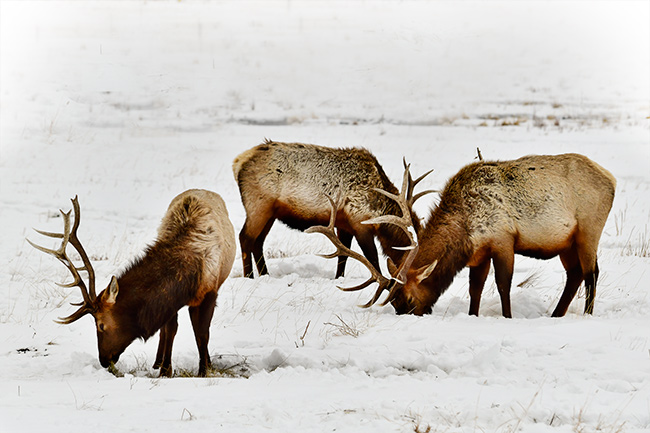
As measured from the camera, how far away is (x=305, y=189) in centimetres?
925

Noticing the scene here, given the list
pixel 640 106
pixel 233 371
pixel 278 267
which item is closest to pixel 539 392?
pixel 233 371

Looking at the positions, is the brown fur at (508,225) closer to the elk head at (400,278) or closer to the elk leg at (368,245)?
the elk head at (400,278)

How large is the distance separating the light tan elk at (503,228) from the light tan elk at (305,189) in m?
1.53

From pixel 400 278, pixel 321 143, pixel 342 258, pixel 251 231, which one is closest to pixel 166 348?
pixel 400 278

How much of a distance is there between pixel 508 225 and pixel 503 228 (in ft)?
0.25

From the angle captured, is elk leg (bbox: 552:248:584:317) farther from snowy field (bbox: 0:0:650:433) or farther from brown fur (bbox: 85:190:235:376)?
brown fur (bbox: 85:190:235:376)

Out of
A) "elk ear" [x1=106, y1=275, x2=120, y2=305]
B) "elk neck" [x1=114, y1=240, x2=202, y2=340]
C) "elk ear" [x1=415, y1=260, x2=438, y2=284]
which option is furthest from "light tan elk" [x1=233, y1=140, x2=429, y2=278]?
"elk ear" [x1=106, y1=275, x2=120, y2=305]

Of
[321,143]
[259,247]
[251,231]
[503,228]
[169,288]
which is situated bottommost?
[259,247]

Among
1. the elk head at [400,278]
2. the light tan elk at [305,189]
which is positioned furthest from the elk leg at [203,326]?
the light tan elk at [305,189]

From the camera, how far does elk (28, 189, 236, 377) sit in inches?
218

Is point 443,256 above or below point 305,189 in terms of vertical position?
below

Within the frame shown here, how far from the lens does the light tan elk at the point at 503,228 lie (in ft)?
24.0

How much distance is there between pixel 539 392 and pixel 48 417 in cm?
294

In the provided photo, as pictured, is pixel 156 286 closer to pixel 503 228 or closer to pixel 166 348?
pixel 166 348
